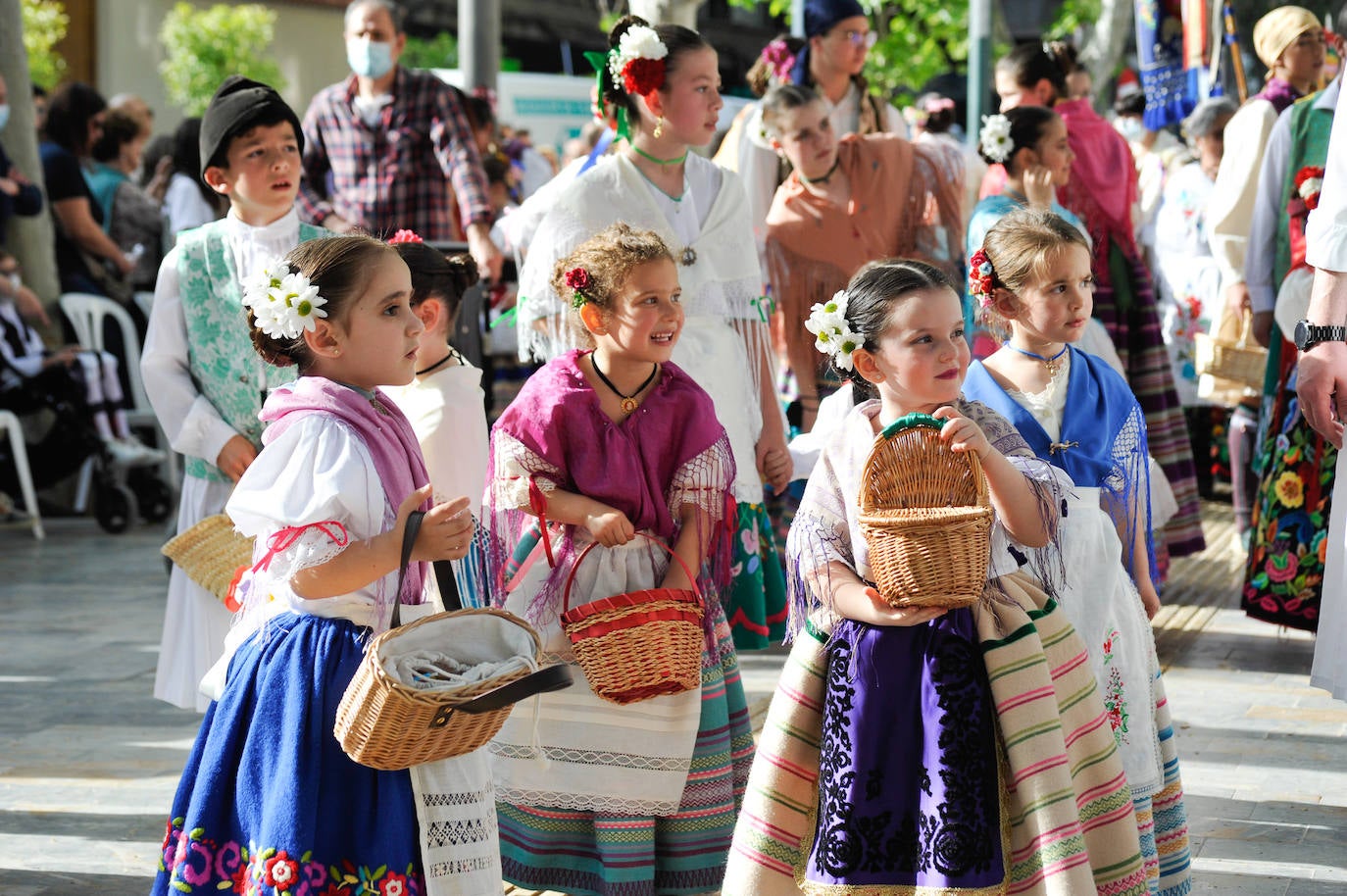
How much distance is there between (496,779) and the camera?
3.87 metres

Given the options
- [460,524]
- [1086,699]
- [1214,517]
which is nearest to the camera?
[460,524]

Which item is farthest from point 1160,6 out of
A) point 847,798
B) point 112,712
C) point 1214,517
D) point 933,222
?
point 847,798

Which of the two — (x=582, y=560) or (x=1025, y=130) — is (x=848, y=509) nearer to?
(x=582, y=560)

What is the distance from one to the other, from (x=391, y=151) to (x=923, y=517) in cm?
478

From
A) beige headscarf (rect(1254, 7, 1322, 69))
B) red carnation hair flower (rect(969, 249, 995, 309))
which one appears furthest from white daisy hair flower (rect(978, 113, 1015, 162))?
red carnation hair flower (rect(969, 249, 995, 309))

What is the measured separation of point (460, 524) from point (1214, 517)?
725cm

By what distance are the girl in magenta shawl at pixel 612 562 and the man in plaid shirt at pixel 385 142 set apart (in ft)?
10.9

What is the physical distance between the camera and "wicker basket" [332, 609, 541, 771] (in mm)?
2678

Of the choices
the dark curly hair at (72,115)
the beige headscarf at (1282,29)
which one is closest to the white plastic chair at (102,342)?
the dark curly hair at (72,115)

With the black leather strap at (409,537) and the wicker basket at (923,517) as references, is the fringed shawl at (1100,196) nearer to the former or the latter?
the wicker basket at (923,517)

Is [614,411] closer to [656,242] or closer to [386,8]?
[656,242]

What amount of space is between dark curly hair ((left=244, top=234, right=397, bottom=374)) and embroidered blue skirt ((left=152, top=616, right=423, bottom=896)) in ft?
1.78

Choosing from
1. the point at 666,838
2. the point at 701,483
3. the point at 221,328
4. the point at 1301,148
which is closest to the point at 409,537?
the point at 701,483

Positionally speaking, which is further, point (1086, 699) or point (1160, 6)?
point (1160, 6)
